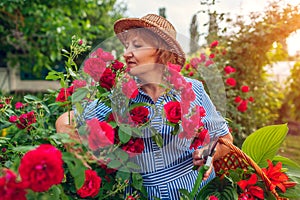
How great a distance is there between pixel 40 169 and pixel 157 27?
2.51ft

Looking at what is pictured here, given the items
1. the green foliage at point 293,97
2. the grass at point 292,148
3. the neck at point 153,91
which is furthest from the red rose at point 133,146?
the green foliage at point 293,97

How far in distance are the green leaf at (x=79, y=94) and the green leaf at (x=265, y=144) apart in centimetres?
78

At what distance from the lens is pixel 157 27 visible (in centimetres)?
132

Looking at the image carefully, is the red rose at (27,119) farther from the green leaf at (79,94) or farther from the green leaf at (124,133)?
the green leaf at (124,133)

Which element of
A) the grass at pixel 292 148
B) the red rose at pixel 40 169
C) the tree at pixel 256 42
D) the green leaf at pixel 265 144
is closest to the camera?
the red rose at pixel 40 169

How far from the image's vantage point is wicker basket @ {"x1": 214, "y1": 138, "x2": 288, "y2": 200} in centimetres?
128

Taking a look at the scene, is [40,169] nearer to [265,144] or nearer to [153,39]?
[153,39]

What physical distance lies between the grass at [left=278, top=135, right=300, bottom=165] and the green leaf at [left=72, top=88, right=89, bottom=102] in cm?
342

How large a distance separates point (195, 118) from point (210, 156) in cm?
17

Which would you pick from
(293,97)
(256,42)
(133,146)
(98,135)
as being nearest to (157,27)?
(133,146)

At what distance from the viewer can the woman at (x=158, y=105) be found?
1282 mm

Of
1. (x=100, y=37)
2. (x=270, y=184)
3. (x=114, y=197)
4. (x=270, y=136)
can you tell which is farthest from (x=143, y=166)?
(x=100, y=37)

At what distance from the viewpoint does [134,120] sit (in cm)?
108

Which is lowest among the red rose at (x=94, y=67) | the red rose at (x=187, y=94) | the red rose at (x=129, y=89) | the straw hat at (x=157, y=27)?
the red rose at (x=187, y=94)
